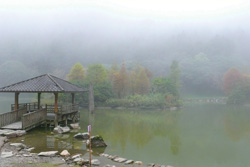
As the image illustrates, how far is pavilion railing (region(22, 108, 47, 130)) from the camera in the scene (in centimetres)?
1116

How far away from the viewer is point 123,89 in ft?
105

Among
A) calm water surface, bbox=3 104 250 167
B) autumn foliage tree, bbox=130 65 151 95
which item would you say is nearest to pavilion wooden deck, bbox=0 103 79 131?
calm water surface, bbox=3 104 250 167

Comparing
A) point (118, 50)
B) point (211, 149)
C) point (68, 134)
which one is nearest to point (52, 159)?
point (68, 134)

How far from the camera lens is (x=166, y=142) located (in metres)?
10.9

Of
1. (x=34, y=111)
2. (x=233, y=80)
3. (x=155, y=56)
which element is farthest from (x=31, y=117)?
(x=155, y=56)

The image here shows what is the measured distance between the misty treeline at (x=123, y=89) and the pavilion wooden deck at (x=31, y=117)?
1285cm

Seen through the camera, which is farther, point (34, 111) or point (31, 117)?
point (34, 111)

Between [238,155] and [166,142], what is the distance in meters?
3.08

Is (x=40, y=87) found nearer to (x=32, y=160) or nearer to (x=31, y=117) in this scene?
(x=31, y=117)

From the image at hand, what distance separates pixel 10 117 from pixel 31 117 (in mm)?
1428

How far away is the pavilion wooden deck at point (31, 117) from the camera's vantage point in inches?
447

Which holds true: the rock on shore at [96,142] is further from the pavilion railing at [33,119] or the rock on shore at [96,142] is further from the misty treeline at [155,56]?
the misty treeline at [155,56]

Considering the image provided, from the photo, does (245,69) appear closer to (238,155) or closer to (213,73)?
(213,73)

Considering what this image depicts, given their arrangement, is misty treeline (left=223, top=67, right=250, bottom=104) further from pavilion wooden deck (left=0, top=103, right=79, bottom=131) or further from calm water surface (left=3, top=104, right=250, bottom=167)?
pavilion wooden deck (left=0, top=103, right=79, bottom=131)
